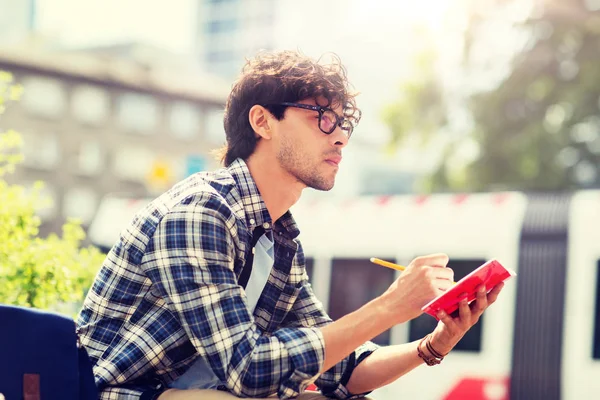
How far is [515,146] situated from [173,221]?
1598cm

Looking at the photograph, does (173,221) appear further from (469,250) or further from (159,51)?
(159,51)

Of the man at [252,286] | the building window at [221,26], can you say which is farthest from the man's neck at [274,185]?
the building window at [221,26]

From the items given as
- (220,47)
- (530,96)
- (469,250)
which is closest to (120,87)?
(530,96)

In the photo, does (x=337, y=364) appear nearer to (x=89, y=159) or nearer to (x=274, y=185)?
(x=274, y=185)

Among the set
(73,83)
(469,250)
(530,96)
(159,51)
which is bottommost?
(469,250)

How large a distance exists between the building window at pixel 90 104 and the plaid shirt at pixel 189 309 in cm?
5330

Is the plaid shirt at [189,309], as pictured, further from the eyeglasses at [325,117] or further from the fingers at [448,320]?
the fingers at [448,320]

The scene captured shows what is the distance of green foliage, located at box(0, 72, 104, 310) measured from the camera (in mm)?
4262

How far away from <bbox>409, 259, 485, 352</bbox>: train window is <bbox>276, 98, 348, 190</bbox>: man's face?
7.04 meters

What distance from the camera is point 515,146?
17.9 m

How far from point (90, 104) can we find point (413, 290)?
5435 cm

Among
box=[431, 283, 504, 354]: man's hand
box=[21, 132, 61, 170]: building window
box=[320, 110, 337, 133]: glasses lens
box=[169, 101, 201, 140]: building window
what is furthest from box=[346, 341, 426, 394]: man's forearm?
box=[169, 101, 201, 140]: building window

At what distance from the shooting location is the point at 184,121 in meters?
59.6

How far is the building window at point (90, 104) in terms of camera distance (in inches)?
2147
